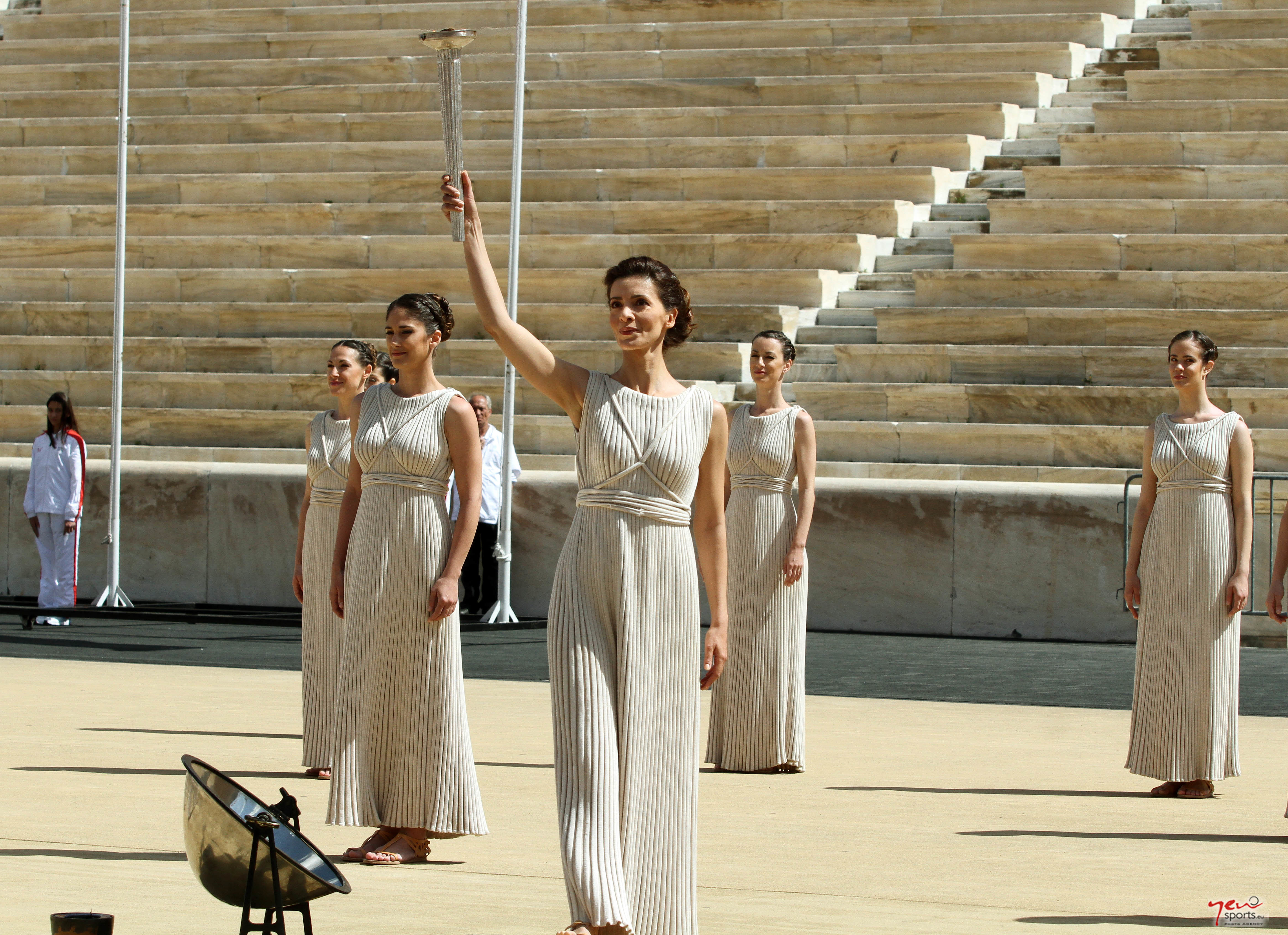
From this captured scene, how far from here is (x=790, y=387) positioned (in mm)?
17219

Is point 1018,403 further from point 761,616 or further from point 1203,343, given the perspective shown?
point 1203,343

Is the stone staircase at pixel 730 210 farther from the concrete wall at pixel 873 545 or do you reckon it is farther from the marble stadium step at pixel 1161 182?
the concrete wall at pixel 873 545

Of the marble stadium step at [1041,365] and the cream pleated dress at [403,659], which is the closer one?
the cream pleated dress at [403,659]

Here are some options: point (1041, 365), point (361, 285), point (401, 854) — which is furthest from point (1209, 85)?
point (401, 854)

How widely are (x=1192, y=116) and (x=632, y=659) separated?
613 inches

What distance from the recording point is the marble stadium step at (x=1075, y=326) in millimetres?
16297

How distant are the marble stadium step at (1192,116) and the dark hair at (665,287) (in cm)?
1471

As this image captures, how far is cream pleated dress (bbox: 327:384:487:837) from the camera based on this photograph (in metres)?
6.60

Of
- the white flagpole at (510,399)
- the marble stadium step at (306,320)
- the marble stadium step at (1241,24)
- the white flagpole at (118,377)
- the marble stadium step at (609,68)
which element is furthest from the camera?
the marble stadium step at (609,68)

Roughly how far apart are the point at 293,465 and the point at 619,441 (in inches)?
474

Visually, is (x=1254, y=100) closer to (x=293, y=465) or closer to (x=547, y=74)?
(x=547, y=74)

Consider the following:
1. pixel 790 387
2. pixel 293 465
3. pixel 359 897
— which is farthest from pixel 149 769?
pixel 790 387

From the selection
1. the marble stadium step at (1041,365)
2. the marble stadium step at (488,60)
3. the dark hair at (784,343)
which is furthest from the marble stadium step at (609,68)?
the dark hair at (784,343)

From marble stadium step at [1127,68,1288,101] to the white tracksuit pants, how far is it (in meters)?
11.5
